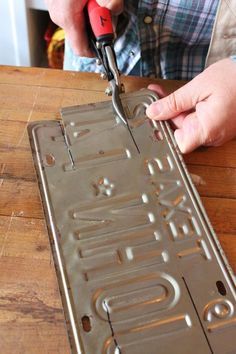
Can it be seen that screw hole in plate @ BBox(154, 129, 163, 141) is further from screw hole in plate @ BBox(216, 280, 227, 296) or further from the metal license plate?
screw hole in plate @ BBox(216, 280, 227, 296)

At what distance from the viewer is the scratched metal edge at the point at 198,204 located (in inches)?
19.3

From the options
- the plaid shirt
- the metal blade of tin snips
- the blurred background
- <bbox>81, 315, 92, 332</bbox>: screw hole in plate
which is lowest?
<bbox>81, 315, 92, 332</bbox>: screw hole in plate

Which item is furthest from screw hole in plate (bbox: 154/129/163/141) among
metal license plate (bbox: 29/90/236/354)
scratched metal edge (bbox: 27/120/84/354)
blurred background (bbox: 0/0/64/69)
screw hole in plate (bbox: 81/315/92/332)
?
blurred background (bbox: 0/0/64/69)

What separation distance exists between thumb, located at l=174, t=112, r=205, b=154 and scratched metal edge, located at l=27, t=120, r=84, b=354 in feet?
0.57

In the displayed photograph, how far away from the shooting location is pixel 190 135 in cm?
59

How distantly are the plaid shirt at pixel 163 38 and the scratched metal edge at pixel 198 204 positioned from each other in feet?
0.61

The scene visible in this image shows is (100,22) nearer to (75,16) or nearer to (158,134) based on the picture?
(75,16)

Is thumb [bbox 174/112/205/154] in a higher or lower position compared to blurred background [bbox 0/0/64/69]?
lower

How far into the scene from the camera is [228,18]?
2.19ft

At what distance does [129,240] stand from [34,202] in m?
0.14

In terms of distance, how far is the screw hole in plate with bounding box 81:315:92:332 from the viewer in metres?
0.44

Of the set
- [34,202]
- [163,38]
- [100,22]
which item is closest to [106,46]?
[100,22]

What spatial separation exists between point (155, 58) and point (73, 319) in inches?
19.1

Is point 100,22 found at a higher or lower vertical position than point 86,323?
higher
